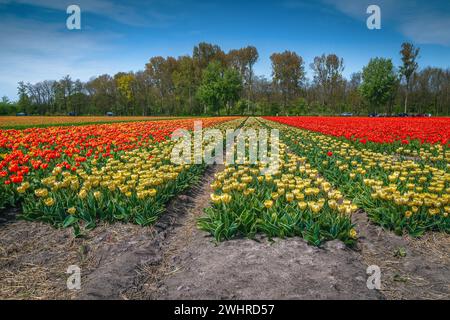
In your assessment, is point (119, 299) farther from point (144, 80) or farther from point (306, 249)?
point (144, 80)

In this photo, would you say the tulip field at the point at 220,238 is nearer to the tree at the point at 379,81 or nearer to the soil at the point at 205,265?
the soil at the point at 205,265

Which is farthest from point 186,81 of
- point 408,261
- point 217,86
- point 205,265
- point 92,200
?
point 408,261

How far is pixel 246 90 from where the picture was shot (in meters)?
69.1

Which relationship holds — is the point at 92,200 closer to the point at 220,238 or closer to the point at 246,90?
the point at 220,238

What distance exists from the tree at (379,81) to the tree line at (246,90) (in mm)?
153

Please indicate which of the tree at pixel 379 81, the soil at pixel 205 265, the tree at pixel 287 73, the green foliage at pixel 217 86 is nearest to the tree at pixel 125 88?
the green foliage at pixel 217 86

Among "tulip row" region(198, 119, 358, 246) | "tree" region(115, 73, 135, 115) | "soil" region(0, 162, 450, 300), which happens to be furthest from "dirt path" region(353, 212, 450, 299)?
"tree" region(115, 73, 135, 115)

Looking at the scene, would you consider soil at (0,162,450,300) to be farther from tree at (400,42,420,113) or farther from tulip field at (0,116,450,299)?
tree at (400,42,420,113)

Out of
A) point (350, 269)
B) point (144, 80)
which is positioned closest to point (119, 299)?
point (350, 269)

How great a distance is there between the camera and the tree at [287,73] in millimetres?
64188

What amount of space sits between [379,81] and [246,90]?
2876 centimetres

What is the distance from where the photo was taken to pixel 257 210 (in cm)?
470

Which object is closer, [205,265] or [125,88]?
[205,265]

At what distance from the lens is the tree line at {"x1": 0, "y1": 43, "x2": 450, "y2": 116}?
2148 inches
